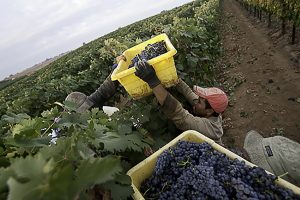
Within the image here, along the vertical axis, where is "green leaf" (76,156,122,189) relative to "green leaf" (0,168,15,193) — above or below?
below

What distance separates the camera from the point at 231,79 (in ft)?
34.3

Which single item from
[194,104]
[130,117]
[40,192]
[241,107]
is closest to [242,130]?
[241,107]

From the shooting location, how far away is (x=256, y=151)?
237cm

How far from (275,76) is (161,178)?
9.01 metres

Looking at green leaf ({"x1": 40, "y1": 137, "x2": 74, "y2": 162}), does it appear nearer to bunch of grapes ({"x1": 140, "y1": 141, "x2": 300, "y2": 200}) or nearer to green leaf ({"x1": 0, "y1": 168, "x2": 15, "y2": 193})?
green leaf ({"x1": 0, "y1": 168, "x2": 15, "y2": 193})

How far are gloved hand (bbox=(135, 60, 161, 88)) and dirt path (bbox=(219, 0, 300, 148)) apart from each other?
3970mm

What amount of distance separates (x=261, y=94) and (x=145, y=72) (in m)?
6.81

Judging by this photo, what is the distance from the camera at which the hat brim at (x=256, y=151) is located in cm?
224

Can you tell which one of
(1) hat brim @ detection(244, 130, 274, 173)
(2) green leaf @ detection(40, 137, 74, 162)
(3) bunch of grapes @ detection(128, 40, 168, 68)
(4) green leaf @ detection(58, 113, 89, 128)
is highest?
(2) green leaf @ detection(40, 137, 74, 162)

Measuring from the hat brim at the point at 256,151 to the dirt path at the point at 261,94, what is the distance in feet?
12.0

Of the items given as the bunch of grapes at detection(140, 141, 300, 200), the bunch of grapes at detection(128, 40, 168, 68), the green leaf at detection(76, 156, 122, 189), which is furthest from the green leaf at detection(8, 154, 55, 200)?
the bunch of grapes at detection(128, 40, 168, 68)

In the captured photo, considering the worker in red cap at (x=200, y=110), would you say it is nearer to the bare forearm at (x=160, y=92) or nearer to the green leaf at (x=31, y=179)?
the bare forearm at (x=160, y=92)

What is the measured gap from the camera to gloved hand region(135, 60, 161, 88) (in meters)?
2.48

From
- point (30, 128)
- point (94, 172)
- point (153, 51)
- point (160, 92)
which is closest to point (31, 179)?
point (94, 172)
